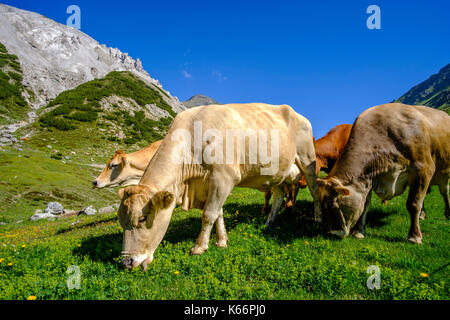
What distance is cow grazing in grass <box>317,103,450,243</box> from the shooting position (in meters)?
5.36

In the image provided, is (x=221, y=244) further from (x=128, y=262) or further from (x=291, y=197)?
(x=291, y=197)

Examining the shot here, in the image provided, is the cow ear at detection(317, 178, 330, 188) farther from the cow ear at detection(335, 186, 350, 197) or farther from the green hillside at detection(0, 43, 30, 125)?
the green hillside at detection(0, 43, 30, 125)

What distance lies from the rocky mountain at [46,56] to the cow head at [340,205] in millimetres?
76571

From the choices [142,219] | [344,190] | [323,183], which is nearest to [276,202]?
[323,183]

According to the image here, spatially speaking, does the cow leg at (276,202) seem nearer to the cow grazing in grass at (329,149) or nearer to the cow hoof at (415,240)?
the cow grazing in grass at (329,149)

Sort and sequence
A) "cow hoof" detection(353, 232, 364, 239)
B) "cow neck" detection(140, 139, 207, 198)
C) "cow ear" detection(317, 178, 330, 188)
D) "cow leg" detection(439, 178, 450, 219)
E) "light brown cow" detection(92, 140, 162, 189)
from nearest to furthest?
1. "cow neck" detection(140, 139, 207, 198)
2. "cow ear" detection(317, 178, 330, 188)
3. "cow hoof" detection(353, 232, 364, 239)
4. "cow leg" detection(439, 178, 450, 219)
5. "light brown cow" detection(92, 140, 162, 189)

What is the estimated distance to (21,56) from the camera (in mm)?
82875

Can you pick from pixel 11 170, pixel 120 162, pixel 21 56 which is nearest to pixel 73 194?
pixel 11 170

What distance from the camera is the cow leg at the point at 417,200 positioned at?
5.31m

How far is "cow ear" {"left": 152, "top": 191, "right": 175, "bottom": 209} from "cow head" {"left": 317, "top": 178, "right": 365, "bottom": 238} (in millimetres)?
3377

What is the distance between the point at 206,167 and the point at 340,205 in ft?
9.91

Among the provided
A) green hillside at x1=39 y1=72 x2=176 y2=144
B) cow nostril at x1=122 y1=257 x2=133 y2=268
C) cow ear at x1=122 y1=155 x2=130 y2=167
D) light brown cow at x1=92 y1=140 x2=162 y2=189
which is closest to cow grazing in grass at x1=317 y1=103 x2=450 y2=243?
cow nostril at x1=122 y1=257 x2=133 y2=268

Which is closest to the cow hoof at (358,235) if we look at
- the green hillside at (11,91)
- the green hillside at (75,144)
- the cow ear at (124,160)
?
the cow ear at (124,160)

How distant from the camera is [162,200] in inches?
168
